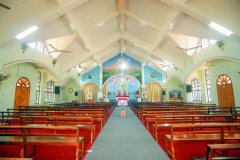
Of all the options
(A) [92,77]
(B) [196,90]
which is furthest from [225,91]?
(A) [92,77]

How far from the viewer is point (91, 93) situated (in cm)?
1727

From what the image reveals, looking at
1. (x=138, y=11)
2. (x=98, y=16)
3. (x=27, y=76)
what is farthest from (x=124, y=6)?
(x=27, y=76)

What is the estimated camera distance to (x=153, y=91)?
17688 mm

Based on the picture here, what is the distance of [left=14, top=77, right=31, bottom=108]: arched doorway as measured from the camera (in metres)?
8.85

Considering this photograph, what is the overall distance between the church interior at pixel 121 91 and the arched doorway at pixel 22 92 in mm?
57


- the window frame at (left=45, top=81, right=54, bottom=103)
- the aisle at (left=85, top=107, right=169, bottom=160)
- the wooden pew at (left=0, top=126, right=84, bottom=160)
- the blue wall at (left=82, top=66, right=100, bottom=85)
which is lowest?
the aisle at (left=85, top=107, right=169, bottom=160)

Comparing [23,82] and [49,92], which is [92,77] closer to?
[49,92]

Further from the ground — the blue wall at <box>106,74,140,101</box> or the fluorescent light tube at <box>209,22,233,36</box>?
the fluorescent light tube at <box>209,22,233,36</box>

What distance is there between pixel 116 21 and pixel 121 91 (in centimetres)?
836

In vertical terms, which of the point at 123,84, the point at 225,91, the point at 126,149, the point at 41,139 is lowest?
the point at 126,149

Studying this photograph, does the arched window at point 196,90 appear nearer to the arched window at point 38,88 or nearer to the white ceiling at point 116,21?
the white ceiling at point 116,21

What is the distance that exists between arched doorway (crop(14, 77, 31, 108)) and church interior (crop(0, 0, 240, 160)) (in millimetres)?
57

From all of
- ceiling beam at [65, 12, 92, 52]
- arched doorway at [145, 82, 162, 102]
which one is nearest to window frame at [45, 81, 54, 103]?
ceiling beam at [65, 12, 92, 52]

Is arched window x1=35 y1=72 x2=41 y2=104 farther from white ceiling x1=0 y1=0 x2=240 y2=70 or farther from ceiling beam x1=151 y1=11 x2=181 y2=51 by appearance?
ceiling beam x1=151 y1=11 x2=181 y2=51
